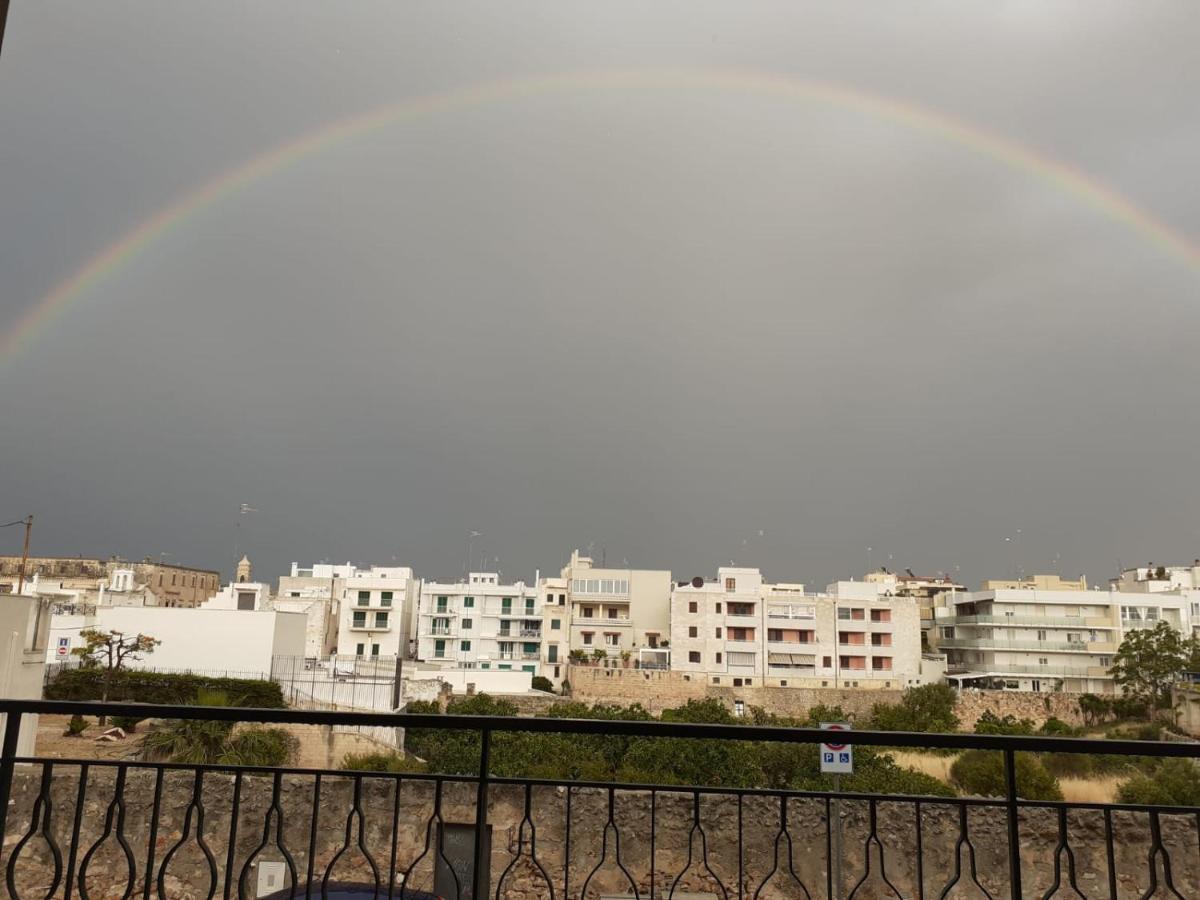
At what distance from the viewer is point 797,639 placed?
5566 cm

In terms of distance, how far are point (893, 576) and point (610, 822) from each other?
80.1m

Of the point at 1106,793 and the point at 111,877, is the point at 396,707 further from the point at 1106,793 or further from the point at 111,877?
the point at 1106,793

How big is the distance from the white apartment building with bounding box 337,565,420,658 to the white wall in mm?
19144

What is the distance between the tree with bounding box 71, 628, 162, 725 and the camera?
33.9 meters

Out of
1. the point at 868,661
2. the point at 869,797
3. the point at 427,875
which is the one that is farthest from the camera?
the point at 868,661

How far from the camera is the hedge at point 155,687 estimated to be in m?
33.3

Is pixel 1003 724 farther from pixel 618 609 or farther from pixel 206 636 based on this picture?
pixel 206 636

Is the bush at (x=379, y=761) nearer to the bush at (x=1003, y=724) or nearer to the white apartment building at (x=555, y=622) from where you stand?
the bush at (x=1003, y=724)

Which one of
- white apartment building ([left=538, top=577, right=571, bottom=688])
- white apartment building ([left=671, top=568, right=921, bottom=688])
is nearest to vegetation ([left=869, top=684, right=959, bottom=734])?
white apartment building ([left=671, top=568, right=921, bottom=688])

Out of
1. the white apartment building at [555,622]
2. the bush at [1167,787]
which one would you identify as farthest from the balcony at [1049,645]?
the bush at [1167,787]

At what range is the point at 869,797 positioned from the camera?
2.95m

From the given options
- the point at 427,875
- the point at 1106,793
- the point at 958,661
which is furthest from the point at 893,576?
the point at 427,875

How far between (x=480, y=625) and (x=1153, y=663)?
40686 millimetres

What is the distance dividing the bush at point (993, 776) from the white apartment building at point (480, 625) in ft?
121
